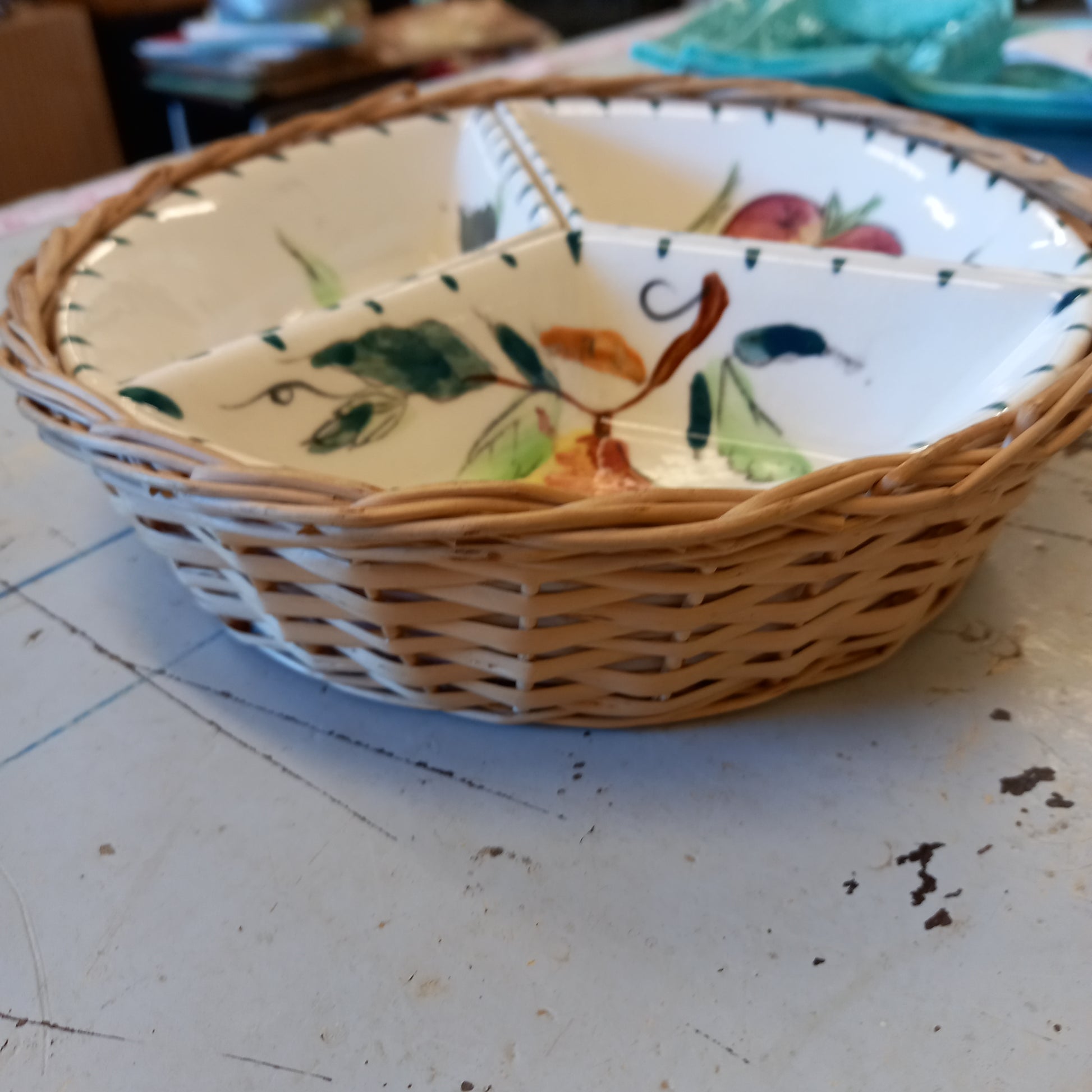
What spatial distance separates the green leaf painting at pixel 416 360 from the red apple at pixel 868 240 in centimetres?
29

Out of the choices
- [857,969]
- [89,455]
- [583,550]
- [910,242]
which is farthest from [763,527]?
[910,242]

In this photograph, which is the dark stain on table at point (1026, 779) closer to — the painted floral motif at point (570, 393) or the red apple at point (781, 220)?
the painted floral motif at point (570, 393)

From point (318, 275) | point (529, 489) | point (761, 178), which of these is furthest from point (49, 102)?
point (529, 489)

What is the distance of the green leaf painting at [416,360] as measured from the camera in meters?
0.55

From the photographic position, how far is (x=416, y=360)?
0.58 meters

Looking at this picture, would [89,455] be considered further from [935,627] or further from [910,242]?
[910,242]

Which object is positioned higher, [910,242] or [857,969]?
[910,242]

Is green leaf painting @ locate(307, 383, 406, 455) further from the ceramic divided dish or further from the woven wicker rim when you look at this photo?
the woven wicker rim

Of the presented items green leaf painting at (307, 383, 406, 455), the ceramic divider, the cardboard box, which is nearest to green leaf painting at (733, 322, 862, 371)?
the ceramic divider

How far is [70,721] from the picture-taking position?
46cm

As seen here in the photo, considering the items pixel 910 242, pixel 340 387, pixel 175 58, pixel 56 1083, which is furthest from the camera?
pixel 175 58

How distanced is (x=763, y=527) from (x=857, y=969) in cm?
16

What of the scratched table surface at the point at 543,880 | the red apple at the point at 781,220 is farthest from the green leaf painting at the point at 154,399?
the red apple at the point at 781,220

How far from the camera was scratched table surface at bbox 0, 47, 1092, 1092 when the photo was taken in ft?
1.09
